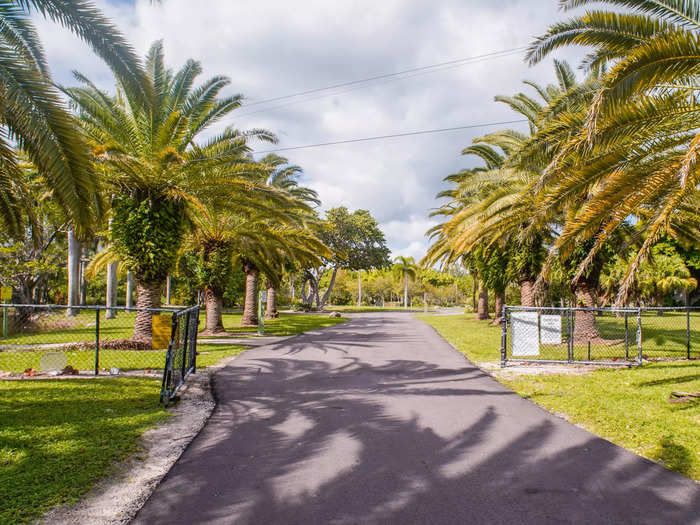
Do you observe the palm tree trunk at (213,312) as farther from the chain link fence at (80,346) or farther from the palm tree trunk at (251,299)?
the palm tree trunk at (251,299)

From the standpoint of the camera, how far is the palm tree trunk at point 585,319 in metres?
14.5

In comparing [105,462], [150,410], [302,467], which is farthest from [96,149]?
[302,467]

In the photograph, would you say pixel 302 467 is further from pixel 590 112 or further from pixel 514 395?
pixel 590 112

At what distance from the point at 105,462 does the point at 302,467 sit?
1.92 meters

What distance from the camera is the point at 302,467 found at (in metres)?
4.27

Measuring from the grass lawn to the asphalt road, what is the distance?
0.33 meters

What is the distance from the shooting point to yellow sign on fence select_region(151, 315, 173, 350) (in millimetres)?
8484

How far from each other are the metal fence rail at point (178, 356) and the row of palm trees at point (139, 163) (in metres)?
2.07

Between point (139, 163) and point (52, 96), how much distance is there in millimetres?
6378

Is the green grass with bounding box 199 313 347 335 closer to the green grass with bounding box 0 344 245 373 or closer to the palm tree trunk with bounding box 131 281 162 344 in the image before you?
the palm tree trunk with bounding box 131 281 162 344

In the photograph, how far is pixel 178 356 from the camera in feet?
24.0

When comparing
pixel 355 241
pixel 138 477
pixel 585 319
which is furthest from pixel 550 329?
pixel 355 241

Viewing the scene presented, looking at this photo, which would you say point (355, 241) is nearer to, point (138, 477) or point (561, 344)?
point (561, 344)

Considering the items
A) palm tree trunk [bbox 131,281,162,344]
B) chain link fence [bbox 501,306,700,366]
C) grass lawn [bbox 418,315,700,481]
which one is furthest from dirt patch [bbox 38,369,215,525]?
palm tree trunk [bbox 131,281,162,344]
